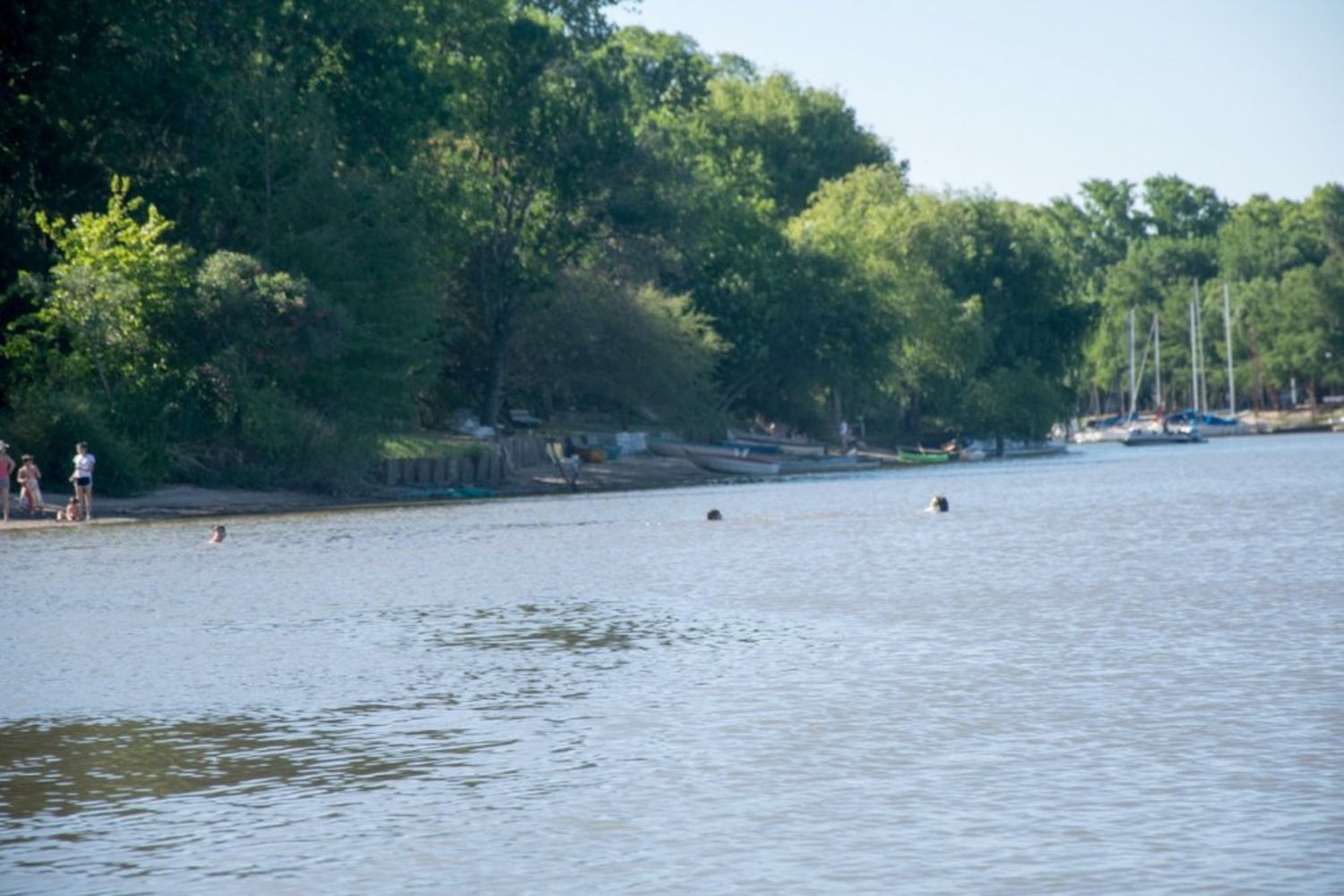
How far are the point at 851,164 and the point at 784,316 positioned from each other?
3886 cm

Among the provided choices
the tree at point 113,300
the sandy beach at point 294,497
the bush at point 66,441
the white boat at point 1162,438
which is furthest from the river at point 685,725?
the white boat at point 1162,438

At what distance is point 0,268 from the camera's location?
5891cm

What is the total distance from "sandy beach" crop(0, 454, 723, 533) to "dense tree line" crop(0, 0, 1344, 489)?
111 centimetres

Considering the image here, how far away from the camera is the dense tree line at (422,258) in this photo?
58625 mm

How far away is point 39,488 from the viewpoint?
2046 inches

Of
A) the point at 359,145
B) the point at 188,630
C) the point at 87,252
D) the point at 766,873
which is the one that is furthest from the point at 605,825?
the point at 359,145

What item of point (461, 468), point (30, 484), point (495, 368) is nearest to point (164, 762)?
point (30, 484)

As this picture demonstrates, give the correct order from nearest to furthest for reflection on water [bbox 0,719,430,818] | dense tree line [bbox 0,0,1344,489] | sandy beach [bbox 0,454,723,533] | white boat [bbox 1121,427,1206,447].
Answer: reflection on water [bbox 0,719,430,818]
sandy beach [bbox 0,454,723,533]
dense tree line [bbox 0,0,1344,489]
white boat [bbox 1121,427,1206,447]

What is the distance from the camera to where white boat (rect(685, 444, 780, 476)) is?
3433 inches

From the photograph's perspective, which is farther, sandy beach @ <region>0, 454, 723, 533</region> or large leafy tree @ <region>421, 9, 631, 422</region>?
large leafy tree @ <region>421, 9, 631, 422</region>

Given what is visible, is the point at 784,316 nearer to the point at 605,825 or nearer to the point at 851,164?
the point at 851,164

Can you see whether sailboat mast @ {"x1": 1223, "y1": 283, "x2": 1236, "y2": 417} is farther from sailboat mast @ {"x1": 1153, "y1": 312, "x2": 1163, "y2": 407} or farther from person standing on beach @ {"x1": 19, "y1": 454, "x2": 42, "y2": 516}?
person standing on beach @ {"x1": 19, "y1": 454, "x2": 42, "y2": 516}

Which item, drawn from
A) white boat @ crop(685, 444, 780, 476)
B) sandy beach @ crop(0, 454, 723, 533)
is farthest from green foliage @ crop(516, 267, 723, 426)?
sandy beach @ crop(0, 454, 723, 533)

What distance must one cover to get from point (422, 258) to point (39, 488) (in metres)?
19.9
